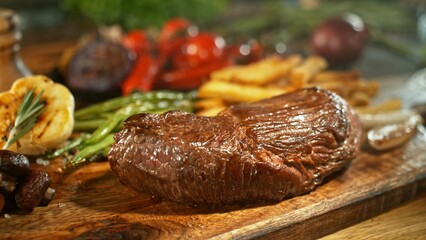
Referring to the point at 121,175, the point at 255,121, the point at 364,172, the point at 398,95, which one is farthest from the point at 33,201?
the point at 398,95

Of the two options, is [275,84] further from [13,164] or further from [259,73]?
[13,164]

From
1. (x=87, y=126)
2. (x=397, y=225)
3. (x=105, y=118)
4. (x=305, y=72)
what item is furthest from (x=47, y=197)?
(x=305, y=72)

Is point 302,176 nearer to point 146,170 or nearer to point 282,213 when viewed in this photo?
point 282,213

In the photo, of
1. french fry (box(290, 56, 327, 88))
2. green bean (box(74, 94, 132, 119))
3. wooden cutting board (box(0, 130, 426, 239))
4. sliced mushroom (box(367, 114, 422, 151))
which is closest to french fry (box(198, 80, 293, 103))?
french fry (box(290, 56, 327, 88))

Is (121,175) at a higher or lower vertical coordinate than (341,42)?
lower

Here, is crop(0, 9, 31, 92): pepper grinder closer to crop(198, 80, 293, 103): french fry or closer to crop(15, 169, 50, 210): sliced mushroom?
crop(198, 80, 293, 103): french fry

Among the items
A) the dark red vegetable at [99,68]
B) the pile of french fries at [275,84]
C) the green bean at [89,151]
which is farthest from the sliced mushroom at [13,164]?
the dark red vegetable at [99,68]

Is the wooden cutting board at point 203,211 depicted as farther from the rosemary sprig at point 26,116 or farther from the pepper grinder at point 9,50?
the pepper grinder at point 9,50
